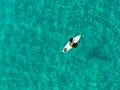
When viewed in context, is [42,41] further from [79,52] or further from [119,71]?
[119,71]

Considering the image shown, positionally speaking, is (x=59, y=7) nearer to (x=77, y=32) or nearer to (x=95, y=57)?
(x=77, y=32)

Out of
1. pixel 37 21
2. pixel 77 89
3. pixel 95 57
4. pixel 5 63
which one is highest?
pixel 37 21

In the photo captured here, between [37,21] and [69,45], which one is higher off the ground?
[37,21]

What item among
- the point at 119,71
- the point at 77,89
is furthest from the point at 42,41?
the point at 119,71

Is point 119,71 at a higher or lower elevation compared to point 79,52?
lower

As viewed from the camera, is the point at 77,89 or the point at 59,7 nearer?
the point at 77,89

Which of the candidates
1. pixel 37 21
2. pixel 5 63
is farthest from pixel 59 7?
pixel 5 63
